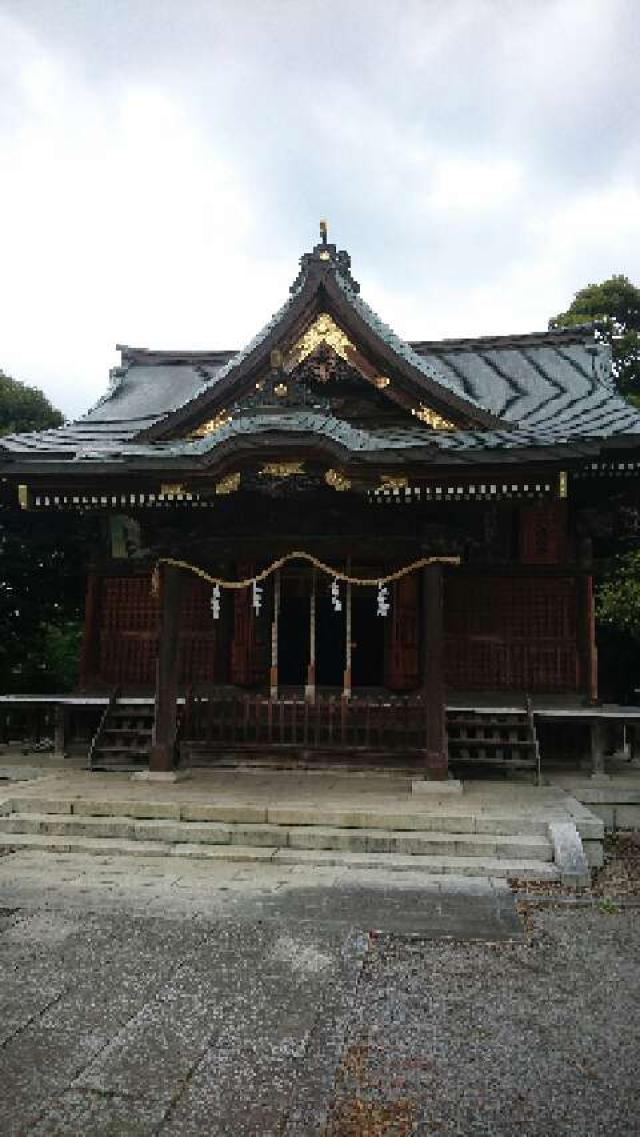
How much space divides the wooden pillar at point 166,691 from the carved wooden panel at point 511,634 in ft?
14.2

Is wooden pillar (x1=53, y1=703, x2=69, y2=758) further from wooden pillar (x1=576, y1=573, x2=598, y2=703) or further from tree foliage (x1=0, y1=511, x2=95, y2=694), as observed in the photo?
wooden pillar (x1=576, y1=573, x2=598, y2=703)

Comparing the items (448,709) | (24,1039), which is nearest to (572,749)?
(448,709)

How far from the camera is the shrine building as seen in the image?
377 inches

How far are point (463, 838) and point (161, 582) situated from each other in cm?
586

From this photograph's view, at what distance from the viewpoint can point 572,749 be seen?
1110 centimetres

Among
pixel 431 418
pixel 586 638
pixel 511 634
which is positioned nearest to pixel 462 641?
pixel 511 634

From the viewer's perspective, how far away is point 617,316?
25.6 meters

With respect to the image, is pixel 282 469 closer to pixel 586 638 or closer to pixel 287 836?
pixel 287 836

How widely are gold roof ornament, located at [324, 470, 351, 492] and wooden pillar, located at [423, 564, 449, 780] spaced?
5.39 ft

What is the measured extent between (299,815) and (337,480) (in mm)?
4230

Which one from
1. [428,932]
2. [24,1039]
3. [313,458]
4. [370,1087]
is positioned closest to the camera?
[370,1087]

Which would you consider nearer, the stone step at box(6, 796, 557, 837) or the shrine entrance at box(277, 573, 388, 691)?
the stone step at box(6, 796, 557, 837)

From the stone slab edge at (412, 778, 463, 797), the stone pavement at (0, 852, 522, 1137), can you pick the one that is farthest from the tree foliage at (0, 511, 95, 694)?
the stone pavement at (0, 852, 522, 1137)

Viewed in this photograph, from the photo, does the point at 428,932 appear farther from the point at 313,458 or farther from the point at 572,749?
the point at 572,749
